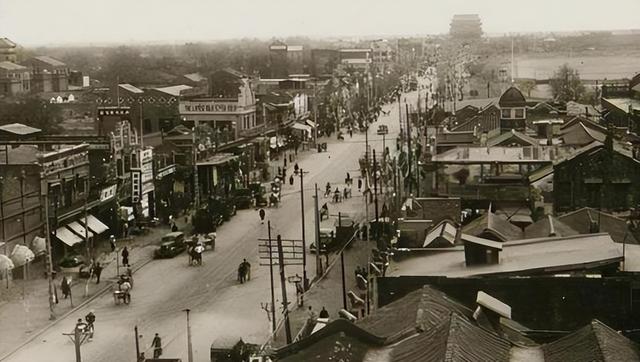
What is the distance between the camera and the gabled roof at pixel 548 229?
2883 cm

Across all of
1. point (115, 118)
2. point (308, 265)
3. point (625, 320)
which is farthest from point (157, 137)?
point (625, 320)

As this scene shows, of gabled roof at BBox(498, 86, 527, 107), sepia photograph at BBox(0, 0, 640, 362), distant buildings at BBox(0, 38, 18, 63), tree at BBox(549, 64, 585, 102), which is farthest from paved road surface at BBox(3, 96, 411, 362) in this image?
tree at BBox(549, 64, 585, 102)

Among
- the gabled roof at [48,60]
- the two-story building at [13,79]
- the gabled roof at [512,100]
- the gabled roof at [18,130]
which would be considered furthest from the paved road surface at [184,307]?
the gabled roof at [48,60]

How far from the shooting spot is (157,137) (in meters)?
65.9

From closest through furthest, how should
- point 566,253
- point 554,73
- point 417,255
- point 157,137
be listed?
point 566,253 → point 417,255 → point 157,137 → point 554,73

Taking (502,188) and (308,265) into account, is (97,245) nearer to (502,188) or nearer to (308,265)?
(308,265)

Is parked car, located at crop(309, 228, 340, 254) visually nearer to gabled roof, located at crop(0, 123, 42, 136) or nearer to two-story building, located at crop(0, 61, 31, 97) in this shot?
gabled roof, located at crop(0, 123, 42, 136)

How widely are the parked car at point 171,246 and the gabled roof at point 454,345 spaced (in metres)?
22.0

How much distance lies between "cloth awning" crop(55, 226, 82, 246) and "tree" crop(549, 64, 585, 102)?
65.8 metres

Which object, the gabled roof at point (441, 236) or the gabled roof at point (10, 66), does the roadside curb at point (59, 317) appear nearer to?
the gabled roof at point (441, 236)

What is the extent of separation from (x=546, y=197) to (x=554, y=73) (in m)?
89.1

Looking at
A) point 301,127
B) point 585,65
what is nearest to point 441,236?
point 301,127

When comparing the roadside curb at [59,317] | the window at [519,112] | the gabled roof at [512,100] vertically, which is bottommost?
the roadside curb at [59,317]

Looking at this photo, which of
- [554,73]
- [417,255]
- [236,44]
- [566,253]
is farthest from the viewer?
[236,44]
